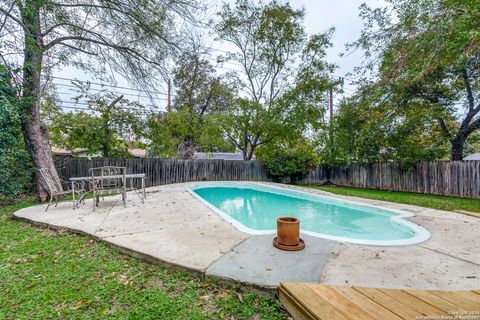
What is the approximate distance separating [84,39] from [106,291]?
651 cm

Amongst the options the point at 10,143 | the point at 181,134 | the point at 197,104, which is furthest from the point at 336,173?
the point at 10,143

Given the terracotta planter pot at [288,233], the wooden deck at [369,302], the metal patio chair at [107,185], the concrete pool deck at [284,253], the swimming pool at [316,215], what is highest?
the metal patio chair at [107,185]

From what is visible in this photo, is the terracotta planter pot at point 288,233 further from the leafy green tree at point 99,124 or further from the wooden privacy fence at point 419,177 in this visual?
the leafy green tree at point 99,124

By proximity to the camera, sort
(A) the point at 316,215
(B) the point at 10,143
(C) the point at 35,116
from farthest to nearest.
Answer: (C) the point at 35,116, (A) the point at 316,215, (B) the point at 10,143

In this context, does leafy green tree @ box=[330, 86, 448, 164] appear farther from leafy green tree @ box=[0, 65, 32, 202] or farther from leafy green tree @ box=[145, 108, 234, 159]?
leafy green tree @ box=[0, 65, 32, 202]

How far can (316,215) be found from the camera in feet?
18.1

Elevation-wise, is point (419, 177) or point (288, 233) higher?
point (419, 177)

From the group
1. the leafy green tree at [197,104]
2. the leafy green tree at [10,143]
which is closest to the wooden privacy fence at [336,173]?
the leafy green tree at [10,143]

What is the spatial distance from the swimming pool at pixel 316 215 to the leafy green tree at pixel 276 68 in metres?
4.15

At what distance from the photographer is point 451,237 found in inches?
121

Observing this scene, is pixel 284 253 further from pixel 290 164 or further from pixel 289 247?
pixel 290 164

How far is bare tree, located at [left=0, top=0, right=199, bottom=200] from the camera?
486 cm

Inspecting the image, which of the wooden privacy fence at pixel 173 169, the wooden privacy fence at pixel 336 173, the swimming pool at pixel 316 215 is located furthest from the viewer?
the wooden privacy fence at pixel 173 169

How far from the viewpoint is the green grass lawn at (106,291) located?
163 centimetres
